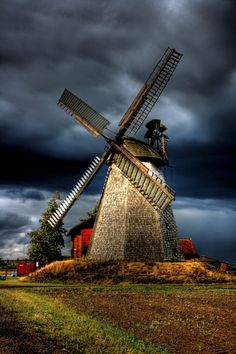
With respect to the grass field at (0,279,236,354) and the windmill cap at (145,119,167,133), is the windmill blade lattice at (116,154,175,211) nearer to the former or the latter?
the windmill cap at (145,119,167,133)

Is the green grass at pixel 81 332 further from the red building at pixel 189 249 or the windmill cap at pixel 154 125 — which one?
the red building at pixel 189 249

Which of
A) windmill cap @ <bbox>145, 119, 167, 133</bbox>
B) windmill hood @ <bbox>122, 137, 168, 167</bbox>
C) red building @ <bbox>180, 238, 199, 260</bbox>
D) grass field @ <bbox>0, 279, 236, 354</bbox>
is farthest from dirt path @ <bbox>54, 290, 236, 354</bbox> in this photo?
red building @ <bbox>180, 238, 199, 260</bbox>

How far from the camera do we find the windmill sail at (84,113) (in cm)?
3266

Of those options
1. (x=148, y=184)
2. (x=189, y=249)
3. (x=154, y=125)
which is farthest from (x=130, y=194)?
(x=189, y=249)

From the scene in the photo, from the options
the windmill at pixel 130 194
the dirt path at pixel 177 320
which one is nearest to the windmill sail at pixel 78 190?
the windmill at pixel 130 194

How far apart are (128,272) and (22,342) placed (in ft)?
66.1

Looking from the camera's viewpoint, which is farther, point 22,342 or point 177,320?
point 177,320

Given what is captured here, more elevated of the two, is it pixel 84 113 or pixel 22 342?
pixel 84 113

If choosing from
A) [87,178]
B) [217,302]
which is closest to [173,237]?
[87,178]

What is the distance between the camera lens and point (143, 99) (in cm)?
3259

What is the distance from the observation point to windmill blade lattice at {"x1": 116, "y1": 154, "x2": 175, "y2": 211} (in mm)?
29344

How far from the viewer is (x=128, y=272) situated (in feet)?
89.5

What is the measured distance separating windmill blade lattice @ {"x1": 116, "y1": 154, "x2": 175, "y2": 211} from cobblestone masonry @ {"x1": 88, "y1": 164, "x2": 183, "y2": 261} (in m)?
0.46

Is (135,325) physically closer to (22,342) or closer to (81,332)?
(81,332)
